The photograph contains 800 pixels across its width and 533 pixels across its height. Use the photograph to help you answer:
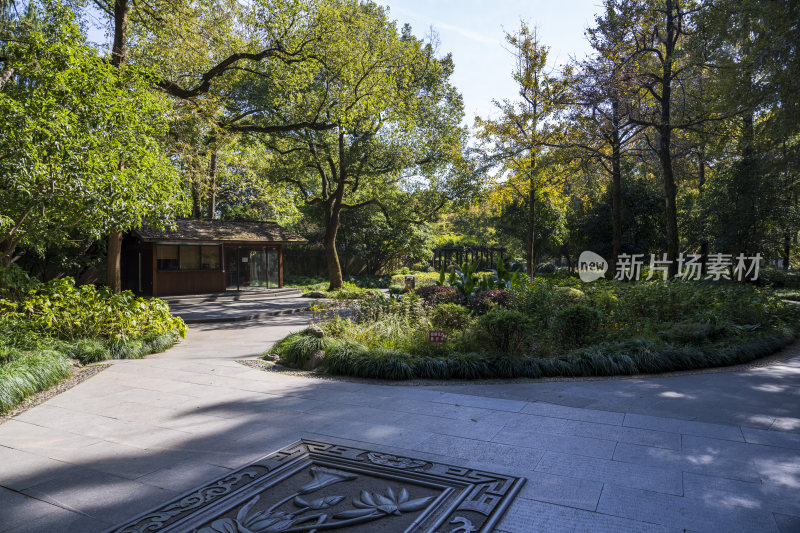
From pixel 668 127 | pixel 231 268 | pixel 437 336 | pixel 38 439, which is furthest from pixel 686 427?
pixel 231 268

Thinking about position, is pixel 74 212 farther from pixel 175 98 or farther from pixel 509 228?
pixel 509 228

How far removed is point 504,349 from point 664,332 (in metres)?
2.91

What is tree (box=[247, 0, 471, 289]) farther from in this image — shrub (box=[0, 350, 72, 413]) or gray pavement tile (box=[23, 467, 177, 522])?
gray pavement tile (box=[23, 467, 177, 522])

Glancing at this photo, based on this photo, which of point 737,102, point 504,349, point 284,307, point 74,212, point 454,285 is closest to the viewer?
point 504,349

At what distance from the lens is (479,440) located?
397 centimetres

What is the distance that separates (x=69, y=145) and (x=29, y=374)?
3.16 metres

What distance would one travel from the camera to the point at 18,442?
4.12 m

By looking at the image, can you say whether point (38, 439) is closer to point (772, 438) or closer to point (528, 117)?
point (772, 438)

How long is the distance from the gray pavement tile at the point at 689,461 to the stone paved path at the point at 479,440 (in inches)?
0.6

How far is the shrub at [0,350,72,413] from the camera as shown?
5195 millimetres

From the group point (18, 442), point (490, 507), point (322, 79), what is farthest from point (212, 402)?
point (322, 79)

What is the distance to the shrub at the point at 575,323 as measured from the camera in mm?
7270

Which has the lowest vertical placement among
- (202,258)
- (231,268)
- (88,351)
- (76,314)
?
(88,351)

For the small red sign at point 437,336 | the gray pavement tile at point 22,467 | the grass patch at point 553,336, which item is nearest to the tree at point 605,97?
the grass patch at point 553,336
